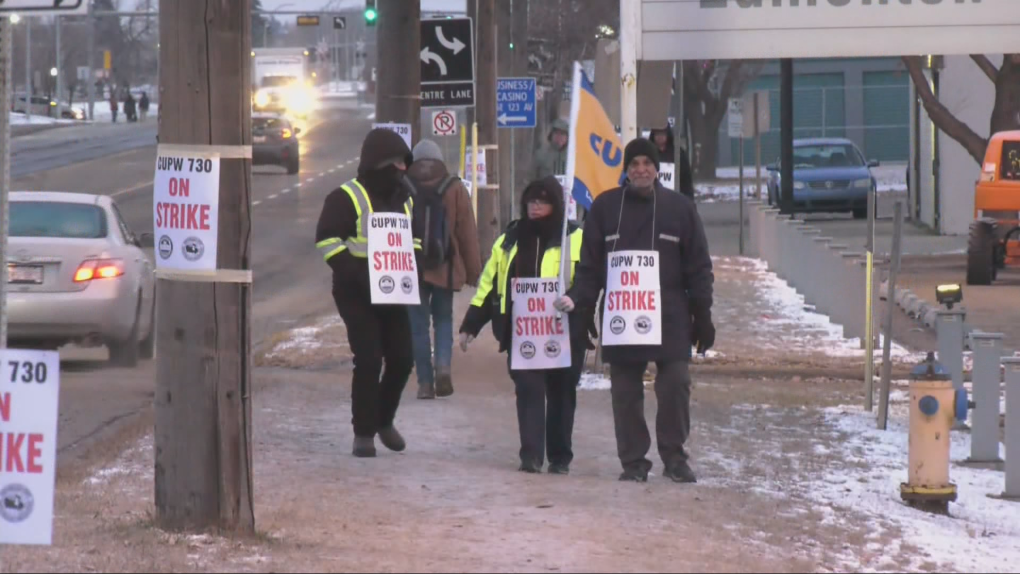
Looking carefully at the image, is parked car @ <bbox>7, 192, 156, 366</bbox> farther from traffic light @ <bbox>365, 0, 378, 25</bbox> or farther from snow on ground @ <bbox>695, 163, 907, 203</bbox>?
snow on ground @ <bbox>695, 163, 907, 203</bbox>

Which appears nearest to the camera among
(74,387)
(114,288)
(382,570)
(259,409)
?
(382,570)

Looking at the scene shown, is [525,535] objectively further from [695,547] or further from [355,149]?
[355,149]

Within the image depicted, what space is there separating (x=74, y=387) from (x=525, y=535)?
6627 mm

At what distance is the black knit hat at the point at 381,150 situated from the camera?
983cm

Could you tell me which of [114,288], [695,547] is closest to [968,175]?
[114,288]

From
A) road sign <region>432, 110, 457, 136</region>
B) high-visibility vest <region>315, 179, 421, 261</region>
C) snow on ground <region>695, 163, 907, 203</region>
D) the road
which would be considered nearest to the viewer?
high-visibility vest <region>315, 179, 421, 261</region>

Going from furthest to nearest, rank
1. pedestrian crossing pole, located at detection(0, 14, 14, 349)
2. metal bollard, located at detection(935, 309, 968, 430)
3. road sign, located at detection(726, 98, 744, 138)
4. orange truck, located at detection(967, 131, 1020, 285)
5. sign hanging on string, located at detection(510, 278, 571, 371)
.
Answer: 1. road sign, located at detection(726, 98, 744, 138)
2. orange truck, located at detection(967, 131, 1020, 285)
3. metal bollard, located at detection(935, 309, 968, 430)
4. sign hanging on string, located at detection(510, 278, 571, 371)
5. pedestrian crossing pole, located at detection(0, 14, 14, 349)

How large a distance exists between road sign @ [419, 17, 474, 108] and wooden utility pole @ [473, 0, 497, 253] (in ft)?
27.7

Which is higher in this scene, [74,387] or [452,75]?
[452,75]

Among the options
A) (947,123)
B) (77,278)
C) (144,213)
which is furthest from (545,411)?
(144,213)

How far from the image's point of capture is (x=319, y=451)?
33.2ft

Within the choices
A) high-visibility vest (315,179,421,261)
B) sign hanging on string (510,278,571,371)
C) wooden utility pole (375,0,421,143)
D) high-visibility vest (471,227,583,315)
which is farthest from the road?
wooden utility pole (375,0,421,143)

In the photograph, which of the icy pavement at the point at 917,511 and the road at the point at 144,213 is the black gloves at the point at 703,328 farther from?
the road at the point at 144,213

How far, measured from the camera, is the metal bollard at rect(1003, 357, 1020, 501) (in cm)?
1018
